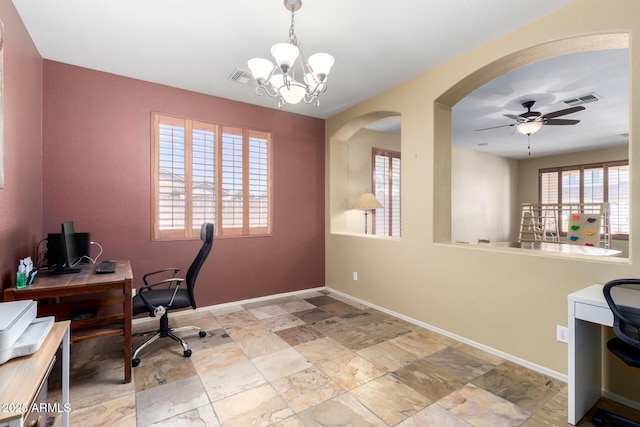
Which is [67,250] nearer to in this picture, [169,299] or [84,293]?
[84,293]

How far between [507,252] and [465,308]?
70 centimetres

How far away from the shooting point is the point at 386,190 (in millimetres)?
5703

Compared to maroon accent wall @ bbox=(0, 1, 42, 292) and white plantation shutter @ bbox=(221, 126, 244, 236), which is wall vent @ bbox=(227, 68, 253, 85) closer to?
white plantation shutter @ bbox=(221, 126, 244, 236)

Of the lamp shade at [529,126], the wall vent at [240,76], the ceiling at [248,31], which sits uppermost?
the ceiling at [248,31]

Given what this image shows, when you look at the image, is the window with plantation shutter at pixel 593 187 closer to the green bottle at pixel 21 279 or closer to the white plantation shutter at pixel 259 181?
the white plantation shutter at pixel 259 181

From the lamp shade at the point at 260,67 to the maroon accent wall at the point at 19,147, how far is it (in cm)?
163

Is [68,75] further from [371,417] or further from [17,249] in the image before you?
[371,417]

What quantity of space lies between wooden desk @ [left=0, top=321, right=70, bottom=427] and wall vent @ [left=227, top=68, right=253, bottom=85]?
2764 millimetres

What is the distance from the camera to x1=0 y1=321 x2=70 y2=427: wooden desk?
844 mm

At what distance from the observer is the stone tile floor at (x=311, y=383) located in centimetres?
184

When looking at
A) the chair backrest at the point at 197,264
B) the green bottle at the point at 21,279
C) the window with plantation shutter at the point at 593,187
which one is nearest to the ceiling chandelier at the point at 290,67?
the chair backrest at the point at 197,264

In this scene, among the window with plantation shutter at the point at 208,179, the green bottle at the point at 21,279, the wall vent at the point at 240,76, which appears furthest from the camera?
the window with plantation shutter at the point at 208,179

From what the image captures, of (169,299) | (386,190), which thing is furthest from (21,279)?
(386,190)

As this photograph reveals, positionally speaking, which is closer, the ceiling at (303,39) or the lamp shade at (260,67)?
the lamp shade at (260,67)
